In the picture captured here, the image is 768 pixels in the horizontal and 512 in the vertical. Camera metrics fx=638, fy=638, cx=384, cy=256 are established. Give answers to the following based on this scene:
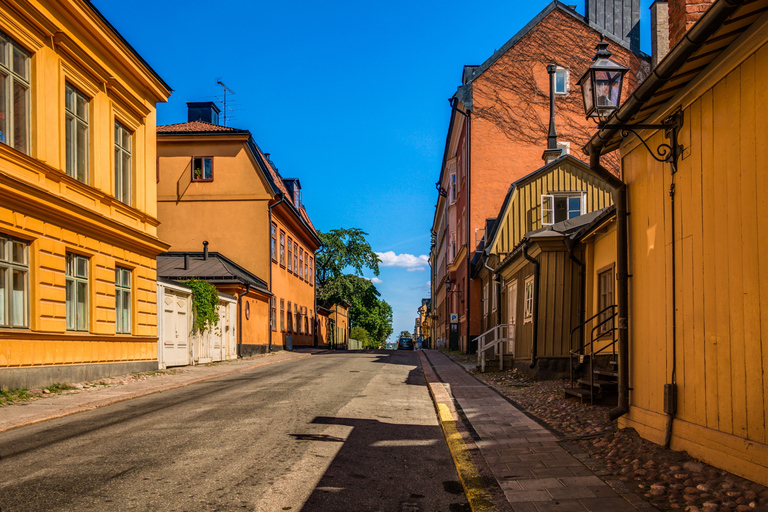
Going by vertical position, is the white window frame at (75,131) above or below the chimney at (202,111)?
below

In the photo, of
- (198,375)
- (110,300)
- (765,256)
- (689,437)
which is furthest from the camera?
(198,375)

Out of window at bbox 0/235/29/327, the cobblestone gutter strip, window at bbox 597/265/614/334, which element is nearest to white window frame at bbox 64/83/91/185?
window at bbox 0/235/29/327

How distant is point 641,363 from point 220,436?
4.74 m

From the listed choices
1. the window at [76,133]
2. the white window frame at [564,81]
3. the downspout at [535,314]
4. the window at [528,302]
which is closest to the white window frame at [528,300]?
the window at [528,302]

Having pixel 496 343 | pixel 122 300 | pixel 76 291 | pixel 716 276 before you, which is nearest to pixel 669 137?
pixel 716 276

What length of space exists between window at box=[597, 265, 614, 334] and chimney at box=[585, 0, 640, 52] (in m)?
20.1

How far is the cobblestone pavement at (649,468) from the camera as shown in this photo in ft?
14.7

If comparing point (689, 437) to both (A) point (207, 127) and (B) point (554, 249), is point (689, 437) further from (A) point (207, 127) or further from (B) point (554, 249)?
(A) point (207, 127)

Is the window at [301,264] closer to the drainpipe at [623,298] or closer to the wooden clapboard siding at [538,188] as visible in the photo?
the wooden clapboard siding at [538,188]

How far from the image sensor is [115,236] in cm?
1530

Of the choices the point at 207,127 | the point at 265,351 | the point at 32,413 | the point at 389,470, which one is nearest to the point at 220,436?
the point at 389,470

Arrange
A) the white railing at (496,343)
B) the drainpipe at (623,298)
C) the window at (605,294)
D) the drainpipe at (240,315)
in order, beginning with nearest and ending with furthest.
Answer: the drainpipe at (623,298) < the window at (605,294) < the white railing at (496,343) < the drainpipe at (240,315)

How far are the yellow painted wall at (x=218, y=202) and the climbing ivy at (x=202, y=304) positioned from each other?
9.25 meters

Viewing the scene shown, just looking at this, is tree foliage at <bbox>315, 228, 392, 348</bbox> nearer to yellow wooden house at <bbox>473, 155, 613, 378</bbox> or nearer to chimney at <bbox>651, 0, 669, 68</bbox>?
yellow wooden house at <bbox>473, 155, 613, 378</bbox>
